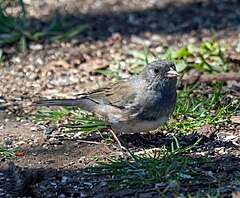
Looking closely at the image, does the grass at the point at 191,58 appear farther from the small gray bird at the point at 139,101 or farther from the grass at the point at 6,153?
the grass at the point at 6,153

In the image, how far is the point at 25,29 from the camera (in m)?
7.98

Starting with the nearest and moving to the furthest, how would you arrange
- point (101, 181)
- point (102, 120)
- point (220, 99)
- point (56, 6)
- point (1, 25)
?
point (101, 181), point (102, 120), point (220, 99), point (1, 25), point (56, 6)

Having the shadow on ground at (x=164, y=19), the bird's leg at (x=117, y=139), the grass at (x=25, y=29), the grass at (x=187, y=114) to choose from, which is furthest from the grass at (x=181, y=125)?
the grass at (x=25, y=29)

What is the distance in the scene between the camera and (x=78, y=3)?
350 inches

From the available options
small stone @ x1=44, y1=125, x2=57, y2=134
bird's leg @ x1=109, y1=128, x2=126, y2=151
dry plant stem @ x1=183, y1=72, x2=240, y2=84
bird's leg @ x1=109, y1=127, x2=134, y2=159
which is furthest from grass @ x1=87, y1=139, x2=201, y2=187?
dry plant stem @ x1=183, y1=72, x2=240, y2=84

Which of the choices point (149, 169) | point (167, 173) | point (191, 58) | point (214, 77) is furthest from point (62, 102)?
point (191, 58)

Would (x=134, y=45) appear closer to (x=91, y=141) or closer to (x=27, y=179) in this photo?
(x=91, y=141)

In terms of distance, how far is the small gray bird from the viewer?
546 centimetres

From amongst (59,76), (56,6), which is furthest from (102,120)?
(56,6)

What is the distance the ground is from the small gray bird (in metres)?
0.25

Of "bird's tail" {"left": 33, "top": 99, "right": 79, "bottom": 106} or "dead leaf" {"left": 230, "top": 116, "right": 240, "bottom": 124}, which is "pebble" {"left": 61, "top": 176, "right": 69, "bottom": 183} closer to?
"bird's tail" {"left": 33, "top": 99, "right": 79, "bottom": 106}

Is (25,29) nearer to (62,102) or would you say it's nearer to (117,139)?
(62,102)

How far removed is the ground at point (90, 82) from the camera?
500 cm

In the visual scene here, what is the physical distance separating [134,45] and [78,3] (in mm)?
1350
